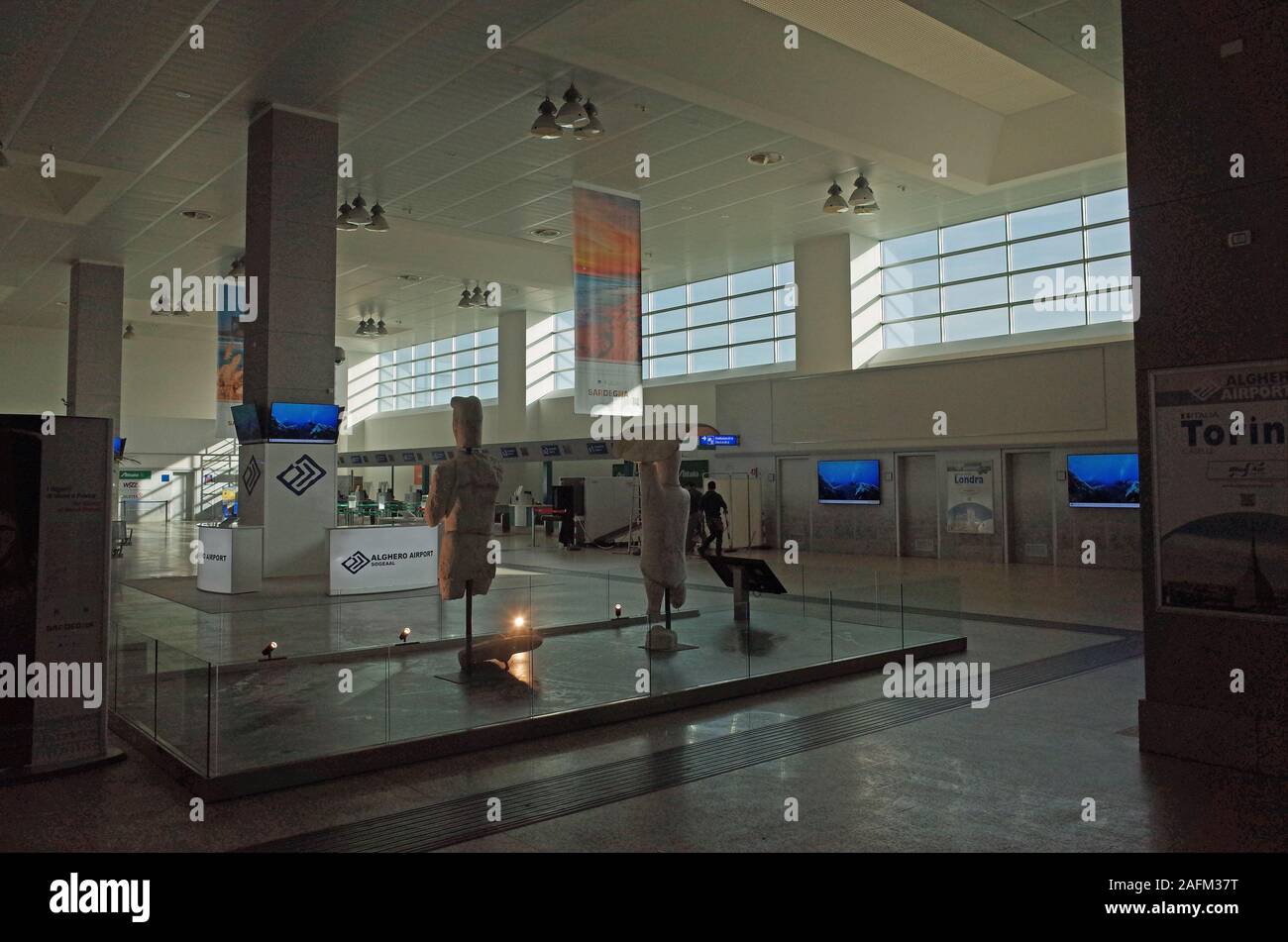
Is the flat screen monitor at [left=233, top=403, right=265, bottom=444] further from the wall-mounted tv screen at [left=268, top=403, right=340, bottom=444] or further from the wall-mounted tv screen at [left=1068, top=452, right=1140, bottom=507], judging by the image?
the wall-mounted tv screen at [left=1068, top=452, right=1140, bottom=507]

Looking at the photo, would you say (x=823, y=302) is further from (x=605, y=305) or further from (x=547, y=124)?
(x=547, y=124)

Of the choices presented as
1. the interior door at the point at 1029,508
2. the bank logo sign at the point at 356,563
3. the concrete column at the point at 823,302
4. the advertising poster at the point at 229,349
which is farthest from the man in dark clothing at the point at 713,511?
the advertising poster at the point at 229,349

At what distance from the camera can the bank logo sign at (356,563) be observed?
13525 millimetres

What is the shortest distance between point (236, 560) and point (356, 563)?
163cm

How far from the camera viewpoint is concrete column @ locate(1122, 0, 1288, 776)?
5.16 meters

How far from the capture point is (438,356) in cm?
3912

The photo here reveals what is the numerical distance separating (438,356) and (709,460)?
1755 cm

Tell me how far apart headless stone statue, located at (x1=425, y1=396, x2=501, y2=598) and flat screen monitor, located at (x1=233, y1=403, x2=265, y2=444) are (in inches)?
261

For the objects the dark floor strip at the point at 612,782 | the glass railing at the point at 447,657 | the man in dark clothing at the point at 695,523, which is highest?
the man in dark clothing at the point at 695,523

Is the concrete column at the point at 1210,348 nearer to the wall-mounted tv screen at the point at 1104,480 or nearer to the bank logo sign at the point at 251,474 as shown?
the bank logo sign at the point at 251,474

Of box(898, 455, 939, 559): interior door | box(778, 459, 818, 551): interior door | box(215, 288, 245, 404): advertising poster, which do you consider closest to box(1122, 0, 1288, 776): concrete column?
box(898, 455, 939, 559): interior door

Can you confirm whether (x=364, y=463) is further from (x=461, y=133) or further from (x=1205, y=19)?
(x=1205, y=19)

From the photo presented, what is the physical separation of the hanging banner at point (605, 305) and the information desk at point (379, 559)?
336 centimetres

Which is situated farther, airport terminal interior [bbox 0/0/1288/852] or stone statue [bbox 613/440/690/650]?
stone statue [bbox 613/440/690/650]
